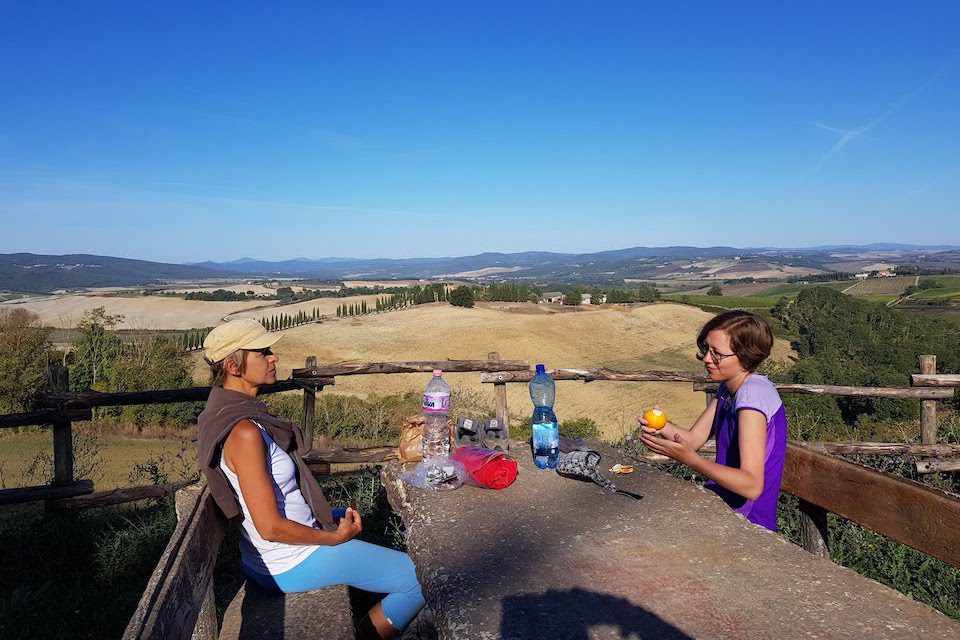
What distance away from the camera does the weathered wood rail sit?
1920 millimetres

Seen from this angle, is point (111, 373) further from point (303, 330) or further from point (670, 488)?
point (303, 330)

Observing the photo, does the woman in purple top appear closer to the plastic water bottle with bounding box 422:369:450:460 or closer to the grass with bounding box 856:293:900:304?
the plastic water bottle with bounding box 422:369:450:460

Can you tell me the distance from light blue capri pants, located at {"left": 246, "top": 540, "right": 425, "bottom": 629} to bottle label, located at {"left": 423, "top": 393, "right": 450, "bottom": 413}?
0.93m

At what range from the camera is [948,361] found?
1277 inches

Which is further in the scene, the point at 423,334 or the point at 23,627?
the point at 423,334

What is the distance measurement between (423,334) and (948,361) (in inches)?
1556

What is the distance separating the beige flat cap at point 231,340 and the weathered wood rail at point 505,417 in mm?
657

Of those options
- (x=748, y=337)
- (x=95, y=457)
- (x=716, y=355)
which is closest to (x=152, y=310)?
(x=95, y=457)

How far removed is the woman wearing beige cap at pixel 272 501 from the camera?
8.36 ft

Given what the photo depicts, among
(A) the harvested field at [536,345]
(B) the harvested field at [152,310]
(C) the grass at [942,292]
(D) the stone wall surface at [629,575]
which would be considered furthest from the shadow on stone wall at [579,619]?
(C) the grass at [942,292]

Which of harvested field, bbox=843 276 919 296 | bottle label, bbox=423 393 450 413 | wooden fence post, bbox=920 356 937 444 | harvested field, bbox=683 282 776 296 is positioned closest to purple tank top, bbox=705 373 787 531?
bottle label, bbox=423 393 450 413

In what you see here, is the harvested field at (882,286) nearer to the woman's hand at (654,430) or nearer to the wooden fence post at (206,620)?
the woman's hand at (654,430)

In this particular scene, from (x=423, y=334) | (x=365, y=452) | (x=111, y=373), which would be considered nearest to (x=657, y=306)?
(x=423, y=334)

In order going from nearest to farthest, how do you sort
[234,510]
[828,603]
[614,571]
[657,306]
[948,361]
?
[828,603] < [614,571] < [234,510] < [948,361] < [657,306]
